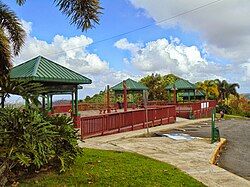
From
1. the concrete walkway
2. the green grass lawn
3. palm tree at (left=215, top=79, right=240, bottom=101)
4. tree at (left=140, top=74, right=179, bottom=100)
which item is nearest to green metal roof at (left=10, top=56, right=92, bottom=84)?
the concrete walkway

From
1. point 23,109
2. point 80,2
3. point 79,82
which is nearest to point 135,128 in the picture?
point 79,82

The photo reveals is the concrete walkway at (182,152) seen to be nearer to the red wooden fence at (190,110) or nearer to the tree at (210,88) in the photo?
the red wooden fence at (190,110)

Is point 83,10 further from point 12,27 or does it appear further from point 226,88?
point 226,88

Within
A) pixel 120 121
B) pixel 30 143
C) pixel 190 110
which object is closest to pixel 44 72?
pixel 120 121

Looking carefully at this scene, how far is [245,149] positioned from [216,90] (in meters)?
44.1

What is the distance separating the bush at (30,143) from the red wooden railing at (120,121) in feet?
24.6

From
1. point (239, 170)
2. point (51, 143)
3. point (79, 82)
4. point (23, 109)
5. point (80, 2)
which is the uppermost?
point (80, 2)

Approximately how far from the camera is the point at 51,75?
15781 mm

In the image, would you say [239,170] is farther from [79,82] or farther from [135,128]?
[135,128]

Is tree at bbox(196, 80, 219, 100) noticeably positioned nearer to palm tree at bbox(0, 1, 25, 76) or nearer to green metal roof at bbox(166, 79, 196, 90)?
green metal roof at bbox(166, 79, 196, 90)

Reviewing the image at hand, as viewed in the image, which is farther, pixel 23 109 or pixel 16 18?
pixel 16 18

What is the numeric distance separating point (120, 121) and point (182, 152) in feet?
23.1

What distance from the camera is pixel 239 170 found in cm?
1062

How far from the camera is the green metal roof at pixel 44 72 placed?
15.1 metres
